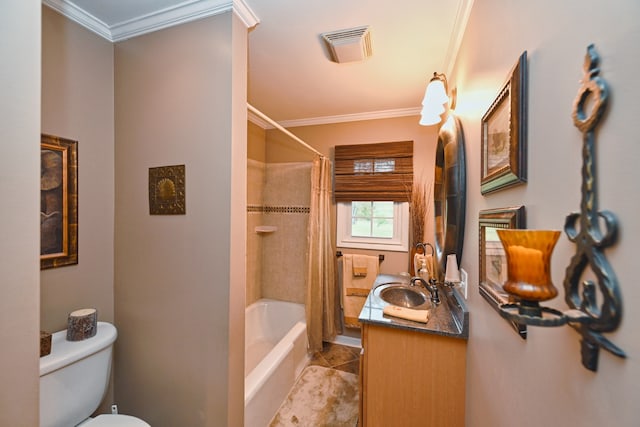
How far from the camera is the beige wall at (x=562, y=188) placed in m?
→ 0.36

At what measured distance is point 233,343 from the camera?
1343 mm

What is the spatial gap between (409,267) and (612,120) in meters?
2.30

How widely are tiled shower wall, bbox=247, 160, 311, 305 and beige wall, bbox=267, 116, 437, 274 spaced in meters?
0.21

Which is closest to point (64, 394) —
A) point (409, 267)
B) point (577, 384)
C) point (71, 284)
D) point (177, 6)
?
point (71, 284)

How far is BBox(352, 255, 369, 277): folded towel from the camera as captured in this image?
101 inches

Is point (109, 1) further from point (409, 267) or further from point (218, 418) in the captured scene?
point (409, 267)

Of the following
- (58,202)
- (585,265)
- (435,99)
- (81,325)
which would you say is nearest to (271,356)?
(81,325)

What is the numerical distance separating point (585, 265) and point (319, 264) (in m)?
2.11

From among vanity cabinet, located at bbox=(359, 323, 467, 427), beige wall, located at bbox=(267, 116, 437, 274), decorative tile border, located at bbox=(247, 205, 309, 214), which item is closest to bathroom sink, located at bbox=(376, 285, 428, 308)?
vanity cabinet, located at bbox=(359, 323, 467, 427)

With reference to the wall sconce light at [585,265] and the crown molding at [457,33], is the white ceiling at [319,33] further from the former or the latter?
the wall sconce light at [585,265]

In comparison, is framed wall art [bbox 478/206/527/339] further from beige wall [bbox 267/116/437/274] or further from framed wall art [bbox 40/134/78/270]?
framed wall art [bbox 40/134/78/270]

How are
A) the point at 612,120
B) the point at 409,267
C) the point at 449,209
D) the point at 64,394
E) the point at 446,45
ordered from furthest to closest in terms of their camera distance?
the point at 409,267 < the point at 446,45 < the point at 449,209 < the point at 64,394 < the point at 612,120

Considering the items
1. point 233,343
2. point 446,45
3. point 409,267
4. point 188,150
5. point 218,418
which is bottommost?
point 218,418

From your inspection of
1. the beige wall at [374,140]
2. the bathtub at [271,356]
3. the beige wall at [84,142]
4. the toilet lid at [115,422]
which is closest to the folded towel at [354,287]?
the beige wall at [374,140]
